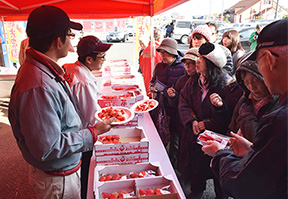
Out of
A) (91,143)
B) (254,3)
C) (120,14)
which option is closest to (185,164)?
(91,143)

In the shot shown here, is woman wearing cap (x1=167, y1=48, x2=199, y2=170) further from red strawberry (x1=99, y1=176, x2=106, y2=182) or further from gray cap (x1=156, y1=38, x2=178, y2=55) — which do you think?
red strawberry (x1=99, y1=176, x2=106, y2=182)

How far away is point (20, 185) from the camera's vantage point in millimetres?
2975

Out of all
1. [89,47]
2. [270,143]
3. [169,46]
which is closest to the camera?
[270,143]

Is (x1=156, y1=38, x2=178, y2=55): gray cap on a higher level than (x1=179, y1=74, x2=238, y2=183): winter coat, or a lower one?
higher

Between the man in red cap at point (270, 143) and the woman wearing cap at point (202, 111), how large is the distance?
46.8 inches

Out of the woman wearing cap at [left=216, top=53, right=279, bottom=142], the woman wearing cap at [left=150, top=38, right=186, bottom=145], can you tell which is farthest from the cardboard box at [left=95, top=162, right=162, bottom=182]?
the woman wearing cap at [left=150, top=38, right=186, bottom=145]

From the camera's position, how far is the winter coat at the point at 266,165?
2.58ft

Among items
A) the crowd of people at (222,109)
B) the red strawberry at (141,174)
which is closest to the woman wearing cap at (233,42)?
the crowd of people at (222,109)

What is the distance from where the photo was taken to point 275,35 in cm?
87

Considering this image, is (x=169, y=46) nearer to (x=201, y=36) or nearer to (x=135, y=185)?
(x=201, y=36)

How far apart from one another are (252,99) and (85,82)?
55.5 inches

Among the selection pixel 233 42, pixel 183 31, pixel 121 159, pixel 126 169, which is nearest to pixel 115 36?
pixel 183 31

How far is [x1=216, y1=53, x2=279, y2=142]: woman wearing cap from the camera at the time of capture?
156 cm

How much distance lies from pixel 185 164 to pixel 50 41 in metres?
1.92
